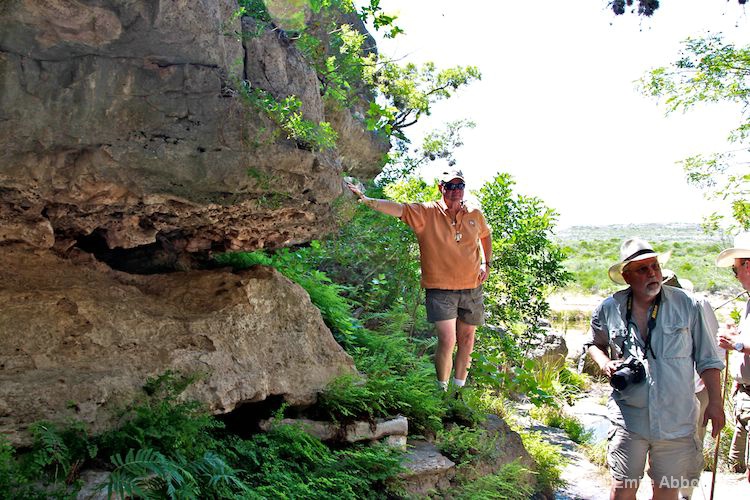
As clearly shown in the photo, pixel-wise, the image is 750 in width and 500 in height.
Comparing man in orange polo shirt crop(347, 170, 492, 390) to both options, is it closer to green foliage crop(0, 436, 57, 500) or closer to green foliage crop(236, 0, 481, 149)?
green foliage crop(236, 0, 481, 149)

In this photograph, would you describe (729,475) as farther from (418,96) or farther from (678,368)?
(418,96)

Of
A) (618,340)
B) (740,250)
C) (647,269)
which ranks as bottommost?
(618,340)

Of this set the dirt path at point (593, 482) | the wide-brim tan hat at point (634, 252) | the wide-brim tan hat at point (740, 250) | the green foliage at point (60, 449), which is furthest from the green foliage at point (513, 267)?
the green foliage at point (60, 449)

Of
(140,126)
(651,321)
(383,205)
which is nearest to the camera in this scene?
(140,126)

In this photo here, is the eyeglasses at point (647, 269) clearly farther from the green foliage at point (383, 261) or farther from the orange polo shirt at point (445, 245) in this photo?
the green foliage at point (383, 261)

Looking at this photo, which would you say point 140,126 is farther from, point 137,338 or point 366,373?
point 366,373

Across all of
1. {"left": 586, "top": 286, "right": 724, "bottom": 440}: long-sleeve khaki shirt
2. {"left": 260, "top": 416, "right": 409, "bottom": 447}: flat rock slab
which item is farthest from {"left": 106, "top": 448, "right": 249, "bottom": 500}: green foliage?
{"left": 586, "top": 286, "right": 724, "bottom": 440}: long-sleeve khaki shirt

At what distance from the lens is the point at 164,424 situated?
13.3 feet

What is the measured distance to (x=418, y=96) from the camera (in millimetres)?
12414

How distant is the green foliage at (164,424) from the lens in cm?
396

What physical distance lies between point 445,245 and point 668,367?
8.60ft

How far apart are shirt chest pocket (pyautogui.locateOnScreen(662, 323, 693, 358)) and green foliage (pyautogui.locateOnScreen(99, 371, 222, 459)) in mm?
3219

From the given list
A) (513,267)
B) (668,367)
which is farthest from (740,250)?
(513,267)

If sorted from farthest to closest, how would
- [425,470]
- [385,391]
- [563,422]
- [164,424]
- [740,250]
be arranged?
1. [563,422]
2. [385,391]
3. [425,470]
4. [740,250]
5. [164,424]
